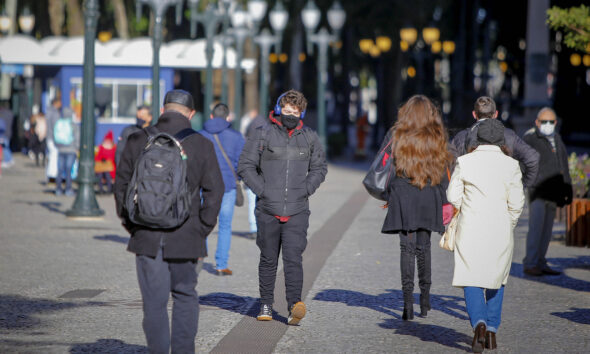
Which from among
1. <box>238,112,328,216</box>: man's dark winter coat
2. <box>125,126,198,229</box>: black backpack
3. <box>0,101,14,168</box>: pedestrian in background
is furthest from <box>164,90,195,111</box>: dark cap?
<box>0,101,14,168</box>: pedestrian in background

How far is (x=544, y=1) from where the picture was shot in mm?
22516

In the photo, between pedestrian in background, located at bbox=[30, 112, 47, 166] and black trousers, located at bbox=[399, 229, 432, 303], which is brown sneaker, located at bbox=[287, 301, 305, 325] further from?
pedestrian in background, located at bbox=[30, 112, 47, 166]

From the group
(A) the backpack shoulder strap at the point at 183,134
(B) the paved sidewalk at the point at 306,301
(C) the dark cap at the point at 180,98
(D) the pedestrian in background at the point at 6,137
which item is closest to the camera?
(A) the backpack shoulder strap at the point at 183,134

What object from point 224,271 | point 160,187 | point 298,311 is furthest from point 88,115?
point 160,187

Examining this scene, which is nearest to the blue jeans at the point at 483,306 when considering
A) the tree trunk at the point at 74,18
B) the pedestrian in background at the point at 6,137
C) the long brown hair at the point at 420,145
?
the long brown hair at the point at 420,145

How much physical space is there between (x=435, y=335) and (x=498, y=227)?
1025 mm

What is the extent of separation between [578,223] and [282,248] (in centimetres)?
533

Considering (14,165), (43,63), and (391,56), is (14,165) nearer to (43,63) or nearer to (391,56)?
(43,63)

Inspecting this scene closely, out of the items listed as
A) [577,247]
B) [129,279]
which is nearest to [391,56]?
[577,247]

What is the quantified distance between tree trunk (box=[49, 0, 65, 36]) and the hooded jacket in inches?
1076

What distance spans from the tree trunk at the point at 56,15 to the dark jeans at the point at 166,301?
32.5m

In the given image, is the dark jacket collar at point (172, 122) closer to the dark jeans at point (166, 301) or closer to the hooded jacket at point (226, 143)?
the dark jeans at point (166, 301)

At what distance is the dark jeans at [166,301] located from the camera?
5941 millimetres

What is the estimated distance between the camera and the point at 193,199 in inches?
239
